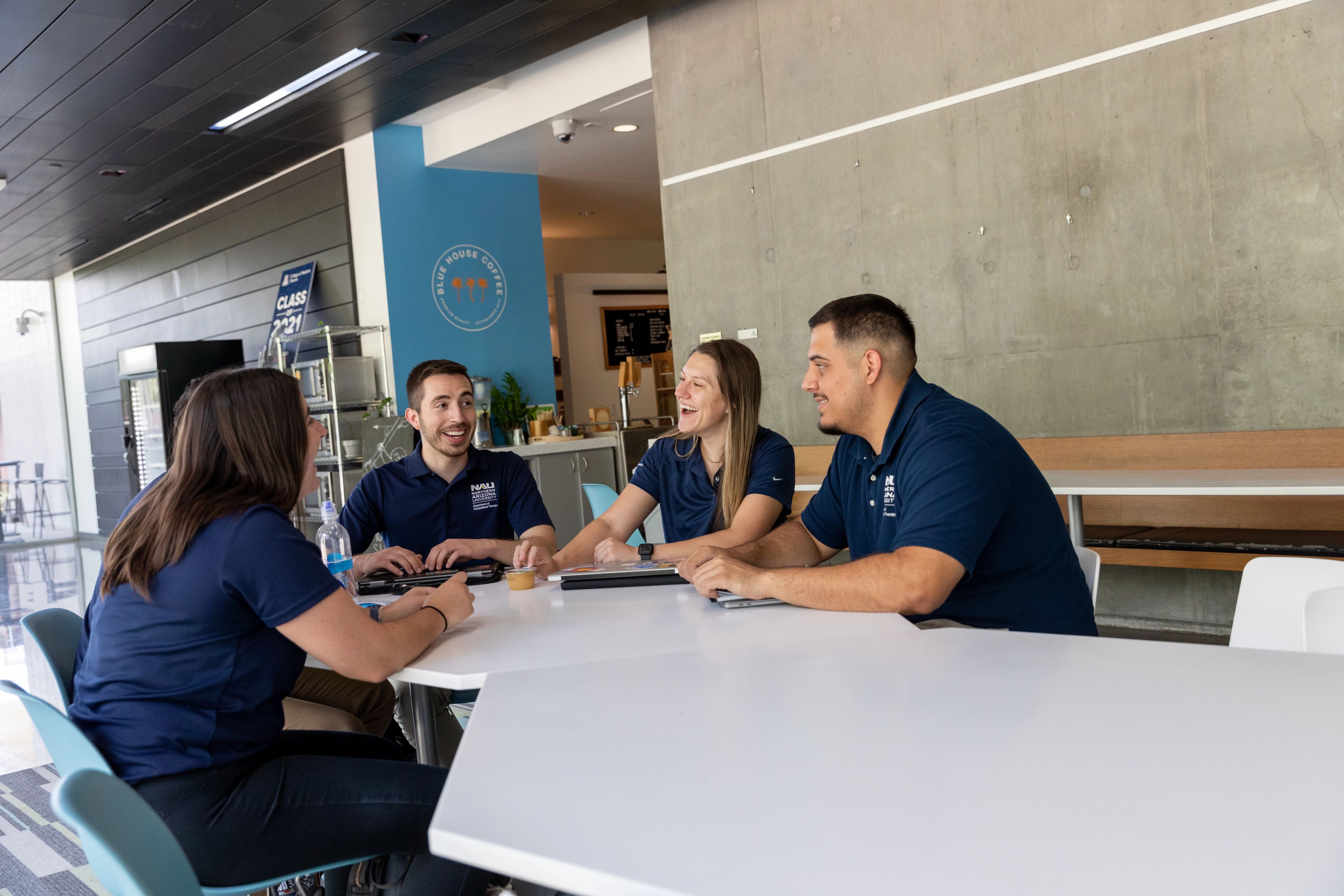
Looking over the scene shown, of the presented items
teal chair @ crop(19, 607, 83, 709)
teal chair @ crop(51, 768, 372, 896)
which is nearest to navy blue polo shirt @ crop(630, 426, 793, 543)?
teal chair @ crop(19, 607, 83, 709)

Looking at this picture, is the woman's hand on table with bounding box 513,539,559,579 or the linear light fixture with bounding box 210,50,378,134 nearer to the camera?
the woman's hand on table with bounding box 513,539,559,579

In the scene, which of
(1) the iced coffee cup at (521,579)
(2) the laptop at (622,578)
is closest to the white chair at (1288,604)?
(2) the laptop at (622,578)

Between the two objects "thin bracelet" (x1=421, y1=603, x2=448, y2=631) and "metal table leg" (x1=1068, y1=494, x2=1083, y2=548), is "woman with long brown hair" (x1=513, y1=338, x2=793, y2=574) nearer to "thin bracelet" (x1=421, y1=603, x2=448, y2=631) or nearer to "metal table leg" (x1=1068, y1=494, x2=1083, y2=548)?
"thin bracelet" (x1=421, y1=603, x2=448, y2=631)

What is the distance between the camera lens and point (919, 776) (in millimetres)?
1024

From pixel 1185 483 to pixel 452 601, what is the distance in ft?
8.71

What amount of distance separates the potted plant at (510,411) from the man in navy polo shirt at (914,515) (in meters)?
5.21

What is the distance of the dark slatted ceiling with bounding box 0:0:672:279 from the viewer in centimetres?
478

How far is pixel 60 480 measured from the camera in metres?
11.8

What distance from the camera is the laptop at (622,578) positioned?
7.22 feet

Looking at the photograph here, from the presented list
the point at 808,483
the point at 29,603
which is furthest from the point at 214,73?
the point at 29,603

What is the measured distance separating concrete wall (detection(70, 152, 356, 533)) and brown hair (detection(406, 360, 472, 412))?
4.77 m

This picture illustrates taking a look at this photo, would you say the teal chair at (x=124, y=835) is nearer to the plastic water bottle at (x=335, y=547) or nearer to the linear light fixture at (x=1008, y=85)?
the plastic water bottle at (x=335, y=547)

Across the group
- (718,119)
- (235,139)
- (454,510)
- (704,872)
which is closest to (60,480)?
(235,139)

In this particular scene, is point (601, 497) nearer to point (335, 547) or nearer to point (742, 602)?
point (335, 547)
